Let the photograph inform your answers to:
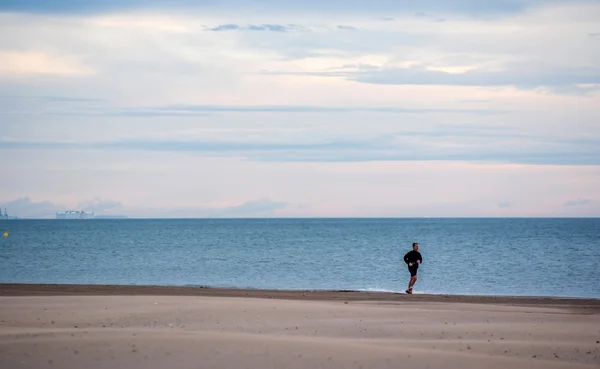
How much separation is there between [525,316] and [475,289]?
1658 centimetres

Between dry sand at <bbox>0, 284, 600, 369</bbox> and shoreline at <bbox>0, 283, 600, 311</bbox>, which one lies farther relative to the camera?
shoreline at <bbox>0, 283, 600, 311</bbox>

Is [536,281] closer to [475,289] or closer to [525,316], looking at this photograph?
[475,289]

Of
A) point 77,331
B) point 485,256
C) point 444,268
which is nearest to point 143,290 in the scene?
point 77,331

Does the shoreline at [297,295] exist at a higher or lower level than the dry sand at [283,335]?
lower

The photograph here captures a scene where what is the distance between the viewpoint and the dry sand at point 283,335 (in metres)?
12.7

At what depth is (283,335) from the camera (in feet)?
50.6

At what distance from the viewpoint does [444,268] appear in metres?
51.3

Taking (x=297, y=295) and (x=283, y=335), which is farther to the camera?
(x=297, y=295)

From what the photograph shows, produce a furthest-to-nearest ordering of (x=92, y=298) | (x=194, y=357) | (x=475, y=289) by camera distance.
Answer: (x=475, y=289) < (x=92, y=298) < (x=194, y=357)

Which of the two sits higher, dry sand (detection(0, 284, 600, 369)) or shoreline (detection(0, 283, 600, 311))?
dry sand (detection(0, 284, 600, 369))

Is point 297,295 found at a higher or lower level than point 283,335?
lower

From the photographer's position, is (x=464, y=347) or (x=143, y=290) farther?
(x=143, y=290)

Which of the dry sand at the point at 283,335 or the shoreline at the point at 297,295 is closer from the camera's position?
the dry sand at the point at 283,335

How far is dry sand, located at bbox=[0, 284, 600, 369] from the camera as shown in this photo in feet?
41.6
